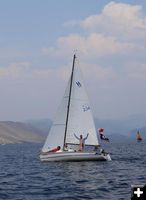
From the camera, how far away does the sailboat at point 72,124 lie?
57.3m

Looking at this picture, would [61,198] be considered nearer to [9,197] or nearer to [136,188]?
[9,197]

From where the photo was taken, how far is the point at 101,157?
57656mm

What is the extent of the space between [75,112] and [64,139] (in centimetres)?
420

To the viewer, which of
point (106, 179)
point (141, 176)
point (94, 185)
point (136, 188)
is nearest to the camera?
point (136, 188)

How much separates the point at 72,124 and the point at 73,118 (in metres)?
0.87

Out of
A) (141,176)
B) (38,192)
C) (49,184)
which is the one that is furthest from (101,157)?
(38,192)

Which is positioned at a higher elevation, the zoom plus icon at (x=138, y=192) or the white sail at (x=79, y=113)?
the white sail at (x=79, y=113)

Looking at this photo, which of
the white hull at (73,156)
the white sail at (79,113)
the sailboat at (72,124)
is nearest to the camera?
the white hull at (73,156)

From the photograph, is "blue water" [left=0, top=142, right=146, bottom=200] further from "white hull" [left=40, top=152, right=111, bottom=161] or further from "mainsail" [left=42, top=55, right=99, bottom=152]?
"mainsail" [left=42, top=55, right=99, bottom=152]

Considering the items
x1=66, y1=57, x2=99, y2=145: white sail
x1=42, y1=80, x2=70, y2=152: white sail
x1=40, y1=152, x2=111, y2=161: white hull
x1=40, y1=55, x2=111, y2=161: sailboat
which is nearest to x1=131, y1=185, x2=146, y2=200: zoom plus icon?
x1=40, y1=152, x2=111, y2=161: white hull

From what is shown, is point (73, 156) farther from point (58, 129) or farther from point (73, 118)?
point (73, 118)

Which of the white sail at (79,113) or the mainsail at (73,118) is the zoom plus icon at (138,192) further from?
the white sail at (79,113)

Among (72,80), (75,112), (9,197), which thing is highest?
(72,80)

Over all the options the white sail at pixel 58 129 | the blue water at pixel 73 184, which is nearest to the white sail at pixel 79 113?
the white sail at pixel 58 129
